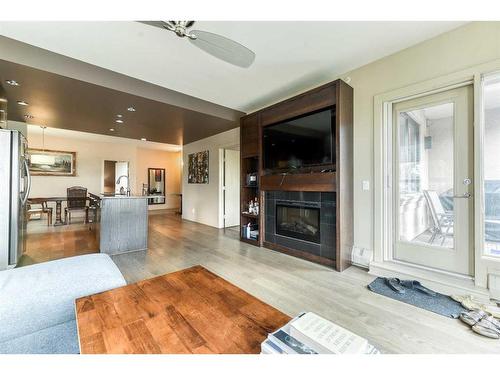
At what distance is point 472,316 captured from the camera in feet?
5.51

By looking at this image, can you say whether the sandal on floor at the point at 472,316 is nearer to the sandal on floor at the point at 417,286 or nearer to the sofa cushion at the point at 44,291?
the sandal on floor at the point at 417,286

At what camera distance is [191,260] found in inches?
123

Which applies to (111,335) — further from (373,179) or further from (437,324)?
(373,179)

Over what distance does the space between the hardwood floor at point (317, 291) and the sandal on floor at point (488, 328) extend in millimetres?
40

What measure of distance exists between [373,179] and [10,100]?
5154mm

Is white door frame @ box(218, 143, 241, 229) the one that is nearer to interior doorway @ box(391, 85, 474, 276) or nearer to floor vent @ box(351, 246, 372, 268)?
floor vent @ box(351, 246, 372, 268)

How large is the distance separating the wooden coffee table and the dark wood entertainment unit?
1878mm

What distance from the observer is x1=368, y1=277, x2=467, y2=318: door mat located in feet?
5.98

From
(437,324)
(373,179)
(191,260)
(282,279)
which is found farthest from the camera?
(191,260)

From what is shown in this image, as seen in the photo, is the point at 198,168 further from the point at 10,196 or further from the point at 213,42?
the point at 213,42

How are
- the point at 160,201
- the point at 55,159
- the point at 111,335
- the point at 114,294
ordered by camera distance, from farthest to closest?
the point at 160,201
the point at 55,159
the point at 114,294
the point at 111,335

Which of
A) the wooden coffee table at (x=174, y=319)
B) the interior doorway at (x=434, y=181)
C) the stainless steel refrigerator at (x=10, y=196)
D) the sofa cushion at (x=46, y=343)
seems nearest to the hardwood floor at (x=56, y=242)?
the stainless steel refrigerator at (x=10, y=196)

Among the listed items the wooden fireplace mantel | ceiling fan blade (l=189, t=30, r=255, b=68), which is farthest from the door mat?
ceiling fan blade (l=189, t=30, r=255, b=68)
